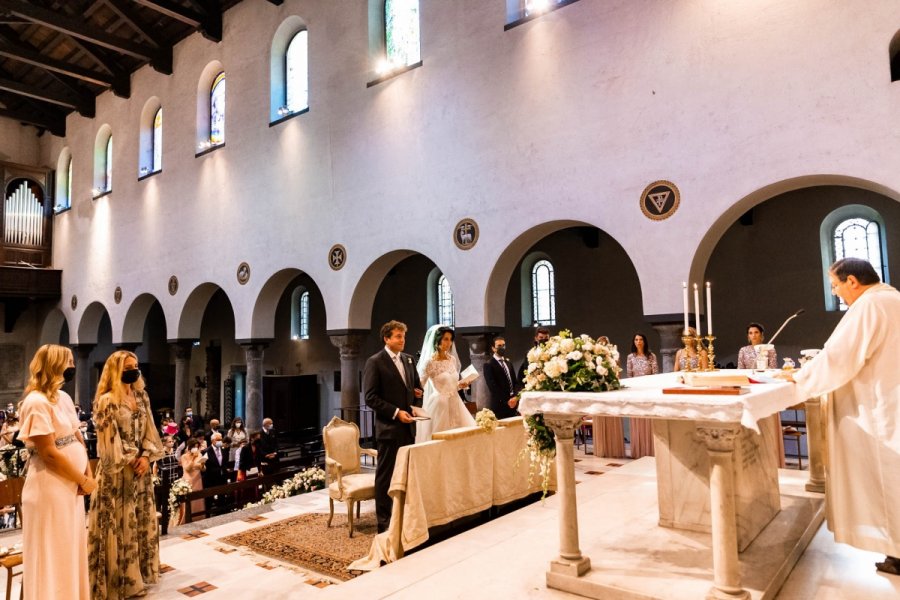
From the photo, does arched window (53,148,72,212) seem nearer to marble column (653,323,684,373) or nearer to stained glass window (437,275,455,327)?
stained glass window (437,275,455,327)

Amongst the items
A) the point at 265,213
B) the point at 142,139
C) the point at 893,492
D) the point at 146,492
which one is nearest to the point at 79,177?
the point at 142,139

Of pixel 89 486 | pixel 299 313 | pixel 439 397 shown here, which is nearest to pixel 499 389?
pixel 439 397

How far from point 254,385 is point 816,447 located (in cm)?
1099

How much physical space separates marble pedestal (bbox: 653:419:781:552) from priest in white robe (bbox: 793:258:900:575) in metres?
0.49

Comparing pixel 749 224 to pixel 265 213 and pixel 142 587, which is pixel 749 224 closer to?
pixel 265 213

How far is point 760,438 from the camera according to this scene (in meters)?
3.97

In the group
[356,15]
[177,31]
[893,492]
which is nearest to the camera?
[893,492]

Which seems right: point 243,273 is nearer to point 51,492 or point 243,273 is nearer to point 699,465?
point 51,492

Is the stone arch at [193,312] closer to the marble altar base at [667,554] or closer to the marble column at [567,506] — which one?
the marble altar base at [667,554]

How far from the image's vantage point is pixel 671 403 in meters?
2.90

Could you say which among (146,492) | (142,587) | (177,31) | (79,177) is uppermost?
(177,31)

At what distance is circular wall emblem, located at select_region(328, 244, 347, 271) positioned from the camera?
1116 centimetres

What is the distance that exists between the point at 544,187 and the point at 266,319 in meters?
7.11

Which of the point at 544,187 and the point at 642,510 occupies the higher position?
the point at 544,187
